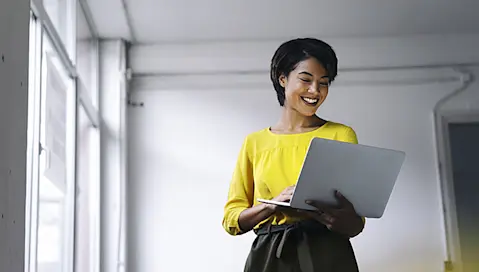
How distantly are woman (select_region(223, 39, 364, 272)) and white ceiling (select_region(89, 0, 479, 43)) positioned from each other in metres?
1.18

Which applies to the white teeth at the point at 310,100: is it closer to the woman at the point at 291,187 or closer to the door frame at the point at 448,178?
the woman at the point at 291,187

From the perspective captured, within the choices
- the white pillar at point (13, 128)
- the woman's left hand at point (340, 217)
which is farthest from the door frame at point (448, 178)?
the white pillar at point (13, 128)

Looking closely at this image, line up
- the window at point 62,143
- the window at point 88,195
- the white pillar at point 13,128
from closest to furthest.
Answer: the white pillar at point 13,128, the window at point 62,143, the window at point 88,195

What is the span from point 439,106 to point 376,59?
407 millimetres

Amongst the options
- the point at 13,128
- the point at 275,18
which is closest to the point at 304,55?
the point at 13,128

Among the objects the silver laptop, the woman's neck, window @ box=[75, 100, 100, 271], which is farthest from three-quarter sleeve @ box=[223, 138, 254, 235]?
window @ box=[75, 100, 100, 271]

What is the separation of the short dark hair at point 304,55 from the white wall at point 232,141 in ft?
4.52

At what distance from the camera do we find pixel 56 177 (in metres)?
2.78

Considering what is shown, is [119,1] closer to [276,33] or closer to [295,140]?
[276,33]

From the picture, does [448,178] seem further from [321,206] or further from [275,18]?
[321,206]

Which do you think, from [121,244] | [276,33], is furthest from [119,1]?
[121,244]

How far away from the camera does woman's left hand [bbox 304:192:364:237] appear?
1.99 meters

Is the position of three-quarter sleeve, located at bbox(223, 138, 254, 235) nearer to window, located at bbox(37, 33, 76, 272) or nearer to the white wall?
window, located at bbox(37, 33, 76, 272)

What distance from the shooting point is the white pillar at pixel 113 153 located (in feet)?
11.6
